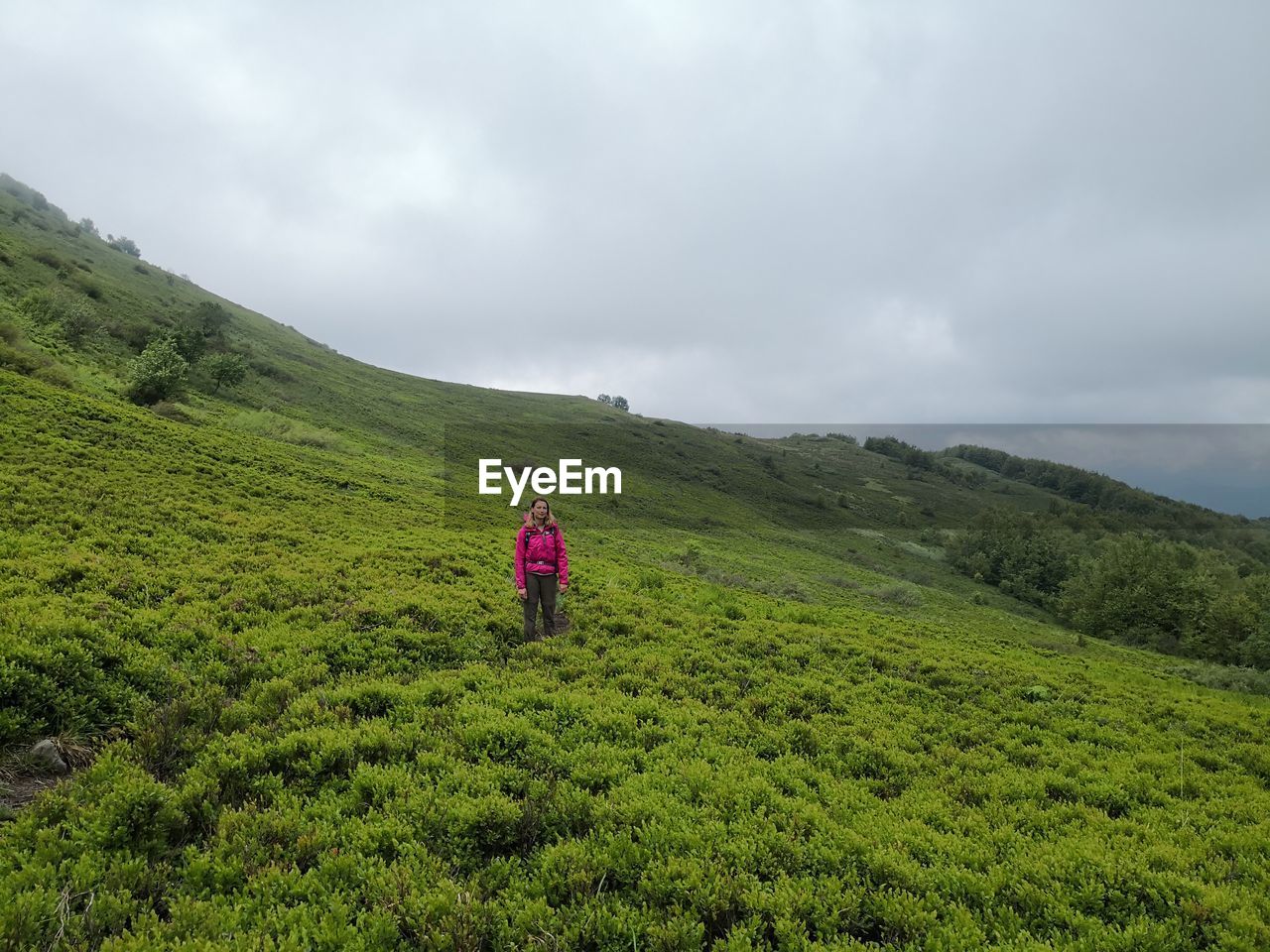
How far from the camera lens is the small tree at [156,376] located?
38.5 m

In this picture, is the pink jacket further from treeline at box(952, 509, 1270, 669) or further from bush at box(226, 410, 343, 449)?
treeline at box(952, 509, 1270, 669)

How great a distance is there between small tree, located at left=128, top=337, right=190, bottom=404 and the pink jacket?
1555 inches

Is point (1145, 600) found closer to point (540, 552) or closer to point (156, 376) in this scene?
point (540, 552)

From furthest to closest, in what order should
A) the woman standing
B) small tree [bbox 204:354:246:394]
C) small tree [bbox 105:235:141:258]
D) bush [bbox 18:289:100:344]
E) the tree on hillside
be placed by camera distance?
small tree [bbox 105:235:141:258] < small tree [bbox 204:354:246:394] < the tree on hillside < bush [bbox 18:289:100:344] < the woman standing

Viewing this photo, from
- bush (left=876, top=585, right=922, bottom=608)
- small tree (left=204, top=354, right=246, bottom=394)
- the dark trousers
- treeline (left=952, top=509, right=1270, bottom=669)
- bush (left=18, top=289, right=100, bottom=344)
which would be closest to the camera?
the dark trousers

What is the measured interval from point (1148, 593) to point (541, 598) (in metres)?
74.2

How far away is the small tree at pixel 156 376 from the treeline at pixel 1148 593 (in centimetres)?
8814

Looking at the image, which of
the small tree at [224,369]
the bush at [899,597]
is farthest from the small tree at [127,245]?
the bush at [899,597]

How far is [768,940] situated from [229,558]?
18.1m

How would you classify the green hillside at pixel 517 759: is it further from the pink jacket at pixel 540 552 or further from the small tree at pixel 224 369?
the small tree at pixel 224 369

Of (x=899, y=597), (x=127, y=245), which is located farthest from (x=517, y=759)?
(x=127, y=245)

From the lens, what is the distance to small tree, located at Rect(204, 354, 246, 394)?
58.1m

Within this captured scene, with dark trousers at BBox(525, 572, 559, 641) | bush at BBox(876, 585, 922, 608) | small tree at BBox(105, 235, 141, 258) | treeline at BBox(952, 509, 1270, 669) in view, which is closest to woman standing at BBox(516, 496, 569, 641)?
dark trousers at BBox(525, 572, 559, 641)

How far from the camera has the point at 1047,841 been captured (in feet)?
26.9
